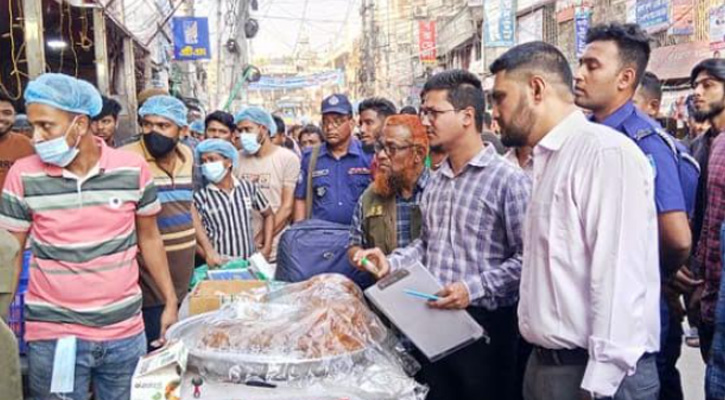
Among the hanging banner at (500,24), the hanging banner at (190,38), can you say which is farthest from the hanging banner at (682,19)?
the hanging banner at (190,38)

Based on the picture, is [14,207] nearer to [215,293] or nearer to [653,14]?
[215,293]

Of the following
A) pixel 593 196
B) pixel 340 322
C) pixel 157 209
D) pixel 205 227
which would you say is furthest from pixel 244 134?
pixel 593 196

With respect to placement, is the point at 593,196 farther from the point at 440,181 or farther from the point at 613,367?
the point at 440,181

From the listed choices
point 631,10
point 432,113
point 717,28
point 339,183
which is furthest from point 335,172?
point 631,10

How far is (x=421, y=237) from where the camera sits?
2.89 m

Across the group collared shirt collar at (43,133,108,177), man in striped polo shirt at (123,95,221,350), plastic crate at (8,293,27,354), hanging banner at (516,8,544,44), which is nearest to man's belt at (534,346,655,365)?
collared shirt collar at (43,133,108,177)

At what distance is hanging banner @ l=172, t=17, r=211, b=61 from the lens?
13.8m

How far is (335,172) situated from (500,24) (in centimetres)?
1573

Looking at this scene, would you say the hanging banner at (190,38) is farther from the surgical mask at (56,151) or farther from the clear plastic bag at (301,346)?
the clear plastic bag at (301,346)

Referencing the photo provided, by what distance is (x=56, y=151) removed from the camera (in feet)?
7.91

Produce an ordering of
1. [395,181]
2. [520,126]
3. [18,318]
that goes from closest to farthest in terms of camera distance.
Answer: [520,126], [18,318], [395,181]

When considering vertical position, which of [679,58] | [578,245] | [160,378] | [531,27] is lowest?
[160,378]

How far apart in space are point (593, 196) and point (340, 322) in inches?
34.3

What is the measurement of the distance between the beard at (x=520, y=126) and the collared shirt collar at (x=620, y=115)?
704mm
